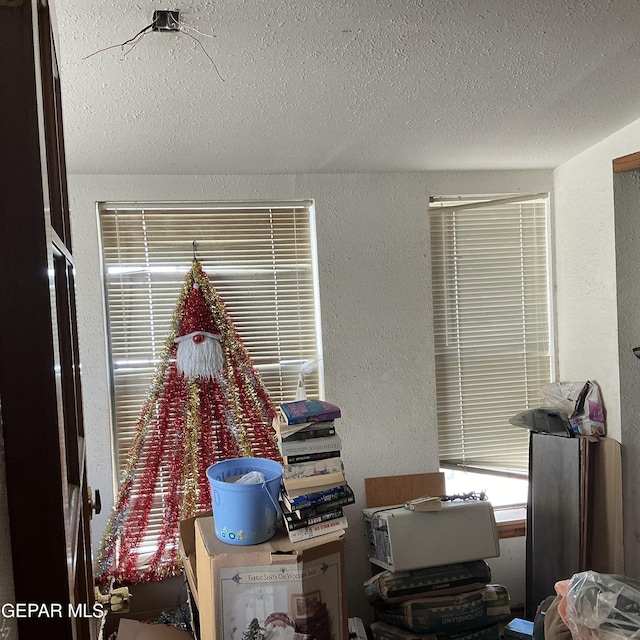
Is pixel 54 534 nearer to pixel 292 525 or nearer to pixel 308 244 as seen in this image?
pixel 292 525

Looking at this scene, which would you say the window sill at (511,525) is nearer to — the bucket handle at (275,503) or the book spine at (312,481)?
the book spine at (312,481)

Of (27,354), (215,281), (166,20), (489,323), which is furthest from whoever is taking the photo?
(489,323)

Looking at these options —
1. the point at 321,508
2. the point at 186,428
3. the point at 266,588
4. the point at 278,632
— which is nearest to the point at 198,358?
the point at 186,428

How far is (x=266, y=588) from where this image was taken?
198cm

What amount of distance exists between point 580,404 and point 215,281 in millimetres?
1949

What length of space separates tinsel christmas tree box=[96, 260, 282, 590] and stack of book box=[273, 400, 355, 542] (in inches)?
25.0

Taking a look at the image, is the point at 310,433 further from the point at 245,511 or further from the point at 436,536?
the point at 436,536

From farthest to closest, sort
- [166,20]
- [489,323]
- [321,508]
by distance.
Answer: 1. [489,323]
2. [321,508]
3. [166,20]

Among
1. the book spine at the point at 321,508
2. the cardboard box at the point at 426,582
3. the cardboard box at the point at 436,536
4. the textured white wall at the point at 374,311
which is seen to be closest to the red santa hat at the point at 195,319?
the textured white wall at the point at 374,311

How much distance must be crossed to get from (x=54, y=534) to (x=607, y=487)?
8.69 feet

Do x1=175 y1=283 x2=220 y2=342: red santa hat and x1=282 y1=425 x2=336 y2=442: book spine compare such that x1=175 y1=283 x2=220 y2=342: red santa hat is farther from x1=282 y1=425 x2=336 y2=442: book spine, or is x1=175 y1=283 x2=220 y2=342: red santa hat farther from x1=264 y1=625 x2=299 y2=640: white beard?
x1=264 y1=625 x2=299 y2=640: white beard

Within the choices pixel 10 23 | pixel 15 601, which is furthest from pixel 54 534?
pixel 10 23

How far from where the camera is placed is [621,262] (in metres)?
2.52

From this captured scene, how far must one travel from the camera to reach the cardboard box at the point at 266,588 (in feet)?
6.43
